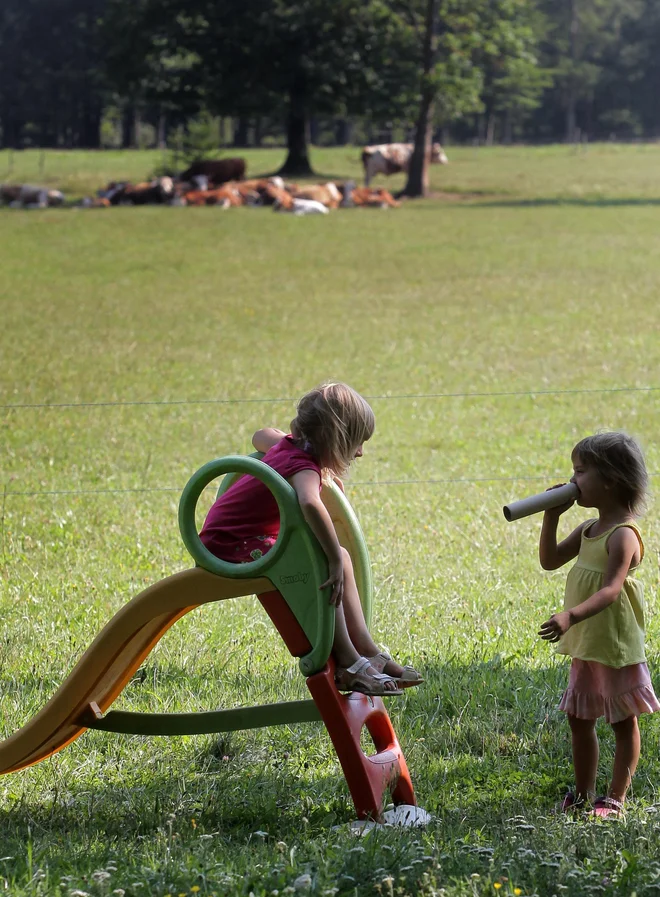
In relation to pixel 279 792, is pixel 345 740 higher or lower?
higher

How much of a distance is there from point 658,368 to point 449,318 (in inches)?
174

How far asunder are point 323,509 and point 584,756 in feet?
3.78

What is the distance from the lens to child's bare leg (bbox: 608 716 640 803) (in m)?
3.73

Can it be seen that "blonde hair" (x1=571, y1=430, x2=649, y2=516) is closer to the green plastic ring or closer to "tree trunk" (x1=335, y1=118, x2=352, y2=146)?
the green plastic ring

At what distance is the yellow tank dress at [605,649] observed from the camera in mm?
3707

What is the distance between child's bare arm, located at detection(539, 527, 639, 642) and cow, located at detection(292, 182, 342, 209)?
31540 millimetres

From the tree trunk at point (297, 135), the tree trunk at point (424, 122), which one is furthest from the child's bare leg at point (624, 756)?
the tree trunk at point (297, 135)

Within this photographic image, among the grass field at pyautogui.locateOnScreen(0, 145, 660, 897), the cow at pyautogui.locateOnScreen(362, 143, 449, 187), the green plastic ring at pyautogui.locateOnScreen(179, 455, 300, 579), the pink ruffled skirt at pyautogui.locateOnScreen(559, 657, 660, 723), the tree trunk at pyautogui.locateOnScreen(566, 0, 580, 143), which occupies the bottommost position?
the grass field at pyautogui.locateOnScreen(0, 145, 660, 897)

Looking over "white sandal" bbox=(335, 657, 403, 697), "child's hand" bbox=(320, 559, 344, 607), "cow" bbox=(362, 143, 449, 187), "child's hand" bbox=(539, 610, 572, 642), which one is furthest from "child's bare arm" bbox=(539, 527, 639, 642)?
"cow" bbox=(362, 143, 449, 187)

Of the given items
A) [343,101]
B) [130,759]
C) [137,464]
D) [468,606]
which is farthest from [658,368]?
[343,101]

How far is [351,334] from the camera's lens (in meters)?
14.8

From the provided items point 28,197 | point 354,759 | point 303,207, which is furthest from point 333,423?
point 28,197

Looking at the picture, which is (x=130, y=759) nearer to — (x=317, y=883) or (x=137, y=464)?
(x=317, y=883)

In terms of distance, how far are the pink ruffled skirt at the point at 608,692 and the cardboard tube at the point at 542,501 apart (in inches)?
20.1
